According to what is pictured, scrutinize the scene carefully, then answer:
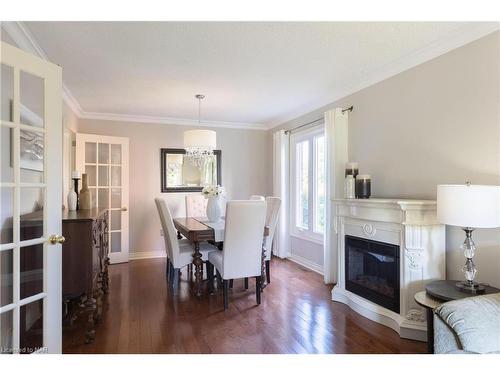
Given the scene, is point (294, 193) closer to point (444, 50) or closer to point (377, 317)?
point (377, 317)

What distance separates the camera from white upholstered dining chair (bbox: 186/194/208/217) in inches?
190

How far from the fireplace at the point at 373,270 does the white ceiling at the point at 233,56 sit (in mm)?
1703

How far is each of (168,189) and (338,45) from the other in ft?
12.0

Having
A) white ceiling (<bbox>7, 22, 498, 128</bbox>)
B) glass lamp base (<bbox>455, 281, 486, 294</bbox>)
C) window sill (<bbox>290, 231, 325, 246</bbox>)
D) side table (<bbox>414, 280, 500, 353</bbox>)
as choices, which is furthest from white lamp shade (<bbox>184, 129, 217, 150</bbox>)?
glass lamp base (<bbox>455, 281, 486, 294</bbox>)

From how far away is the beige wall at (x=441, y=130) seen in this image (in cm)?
219

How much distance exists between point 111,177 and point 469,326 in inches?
185

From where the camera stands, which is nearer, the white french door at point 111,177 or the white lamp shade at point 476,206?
the white lamp shade at point 476,206

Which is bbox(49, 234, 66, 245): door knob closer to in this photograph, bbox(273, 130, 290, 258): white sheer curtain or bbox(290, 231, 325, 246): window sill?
bbox(290, 231, 325, 246): window sill

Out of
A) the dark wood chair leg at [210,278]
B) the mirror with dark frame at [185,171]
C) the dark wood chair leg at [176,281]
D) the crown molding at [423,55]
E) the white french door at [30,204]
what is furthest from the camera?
the mirror with dark frame at [185,171]

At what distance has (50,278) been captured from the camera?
186 cm

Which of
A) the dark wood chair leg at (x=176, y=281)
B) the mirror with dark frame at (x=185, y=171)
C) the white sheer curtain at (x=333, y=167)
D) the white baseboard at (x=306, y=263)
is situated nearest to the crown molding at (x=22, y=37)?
the dark wood chair leg at (x=176, y=281)

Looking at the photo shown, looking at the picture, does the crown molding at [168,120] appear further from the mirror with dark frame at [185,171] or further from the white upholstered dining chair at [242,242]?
the white upholstered dining chair at [242,242]

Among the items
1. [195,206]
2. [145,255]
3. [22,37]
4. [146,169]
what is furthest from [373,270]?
[146,169]
